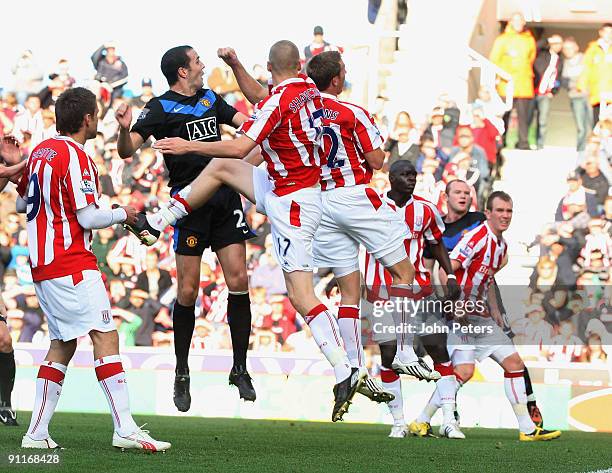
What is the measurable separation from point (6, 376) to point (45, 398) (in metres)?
3.19

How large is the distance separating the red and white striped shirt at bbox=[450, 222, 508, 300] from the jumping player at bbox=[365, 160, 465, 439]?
0.24 m

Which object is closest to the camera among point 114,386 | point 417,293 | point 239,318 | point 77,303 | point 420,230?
point 77,303

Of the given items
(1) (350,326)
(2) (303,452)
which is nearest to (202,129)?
(1) (350,326)

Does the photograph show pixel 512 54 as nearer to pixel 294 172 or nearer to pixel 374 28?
pixel 374 28

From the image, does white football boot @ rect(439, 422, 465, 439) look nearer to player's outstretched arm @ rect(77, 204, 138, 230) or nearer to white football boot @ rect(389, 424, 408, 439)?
white football boot @ rect(389, 424, 408, 439)

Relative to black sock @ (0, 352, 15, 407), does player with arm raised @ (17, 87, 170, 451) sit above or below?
above

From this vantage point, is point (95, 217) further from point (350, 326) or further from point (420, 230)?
point (420, 230)

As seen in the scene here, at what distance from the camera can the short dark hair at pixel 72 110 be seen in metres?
8.10

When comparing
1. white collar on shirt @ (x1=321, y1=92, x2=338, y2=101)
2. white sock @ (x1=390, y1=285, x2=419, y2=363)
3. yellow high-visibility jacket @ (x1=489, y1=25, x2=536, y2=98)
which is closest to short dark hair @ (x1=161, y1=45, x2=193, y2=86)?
white collar on shirt @ (x1=321, y1=92, x2=338, y2=101)

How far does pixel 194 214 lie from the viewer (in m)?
9.90

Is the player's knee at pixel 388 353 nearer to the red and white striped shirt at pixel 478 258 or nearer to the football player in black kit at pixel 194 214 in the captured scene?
the red and white striped shirt at pixel 478 258

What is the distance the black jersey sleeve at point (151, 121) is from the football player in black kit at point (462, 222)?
3686mm

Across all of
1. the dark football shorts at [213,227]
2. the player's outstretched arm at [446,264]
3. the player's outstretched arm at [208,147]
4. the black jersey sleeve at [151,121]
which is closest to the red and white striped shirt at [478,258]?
the player's outstretched arm at [446,264]

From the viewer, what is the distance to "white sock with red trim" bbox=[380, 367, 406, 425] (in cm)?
1163
